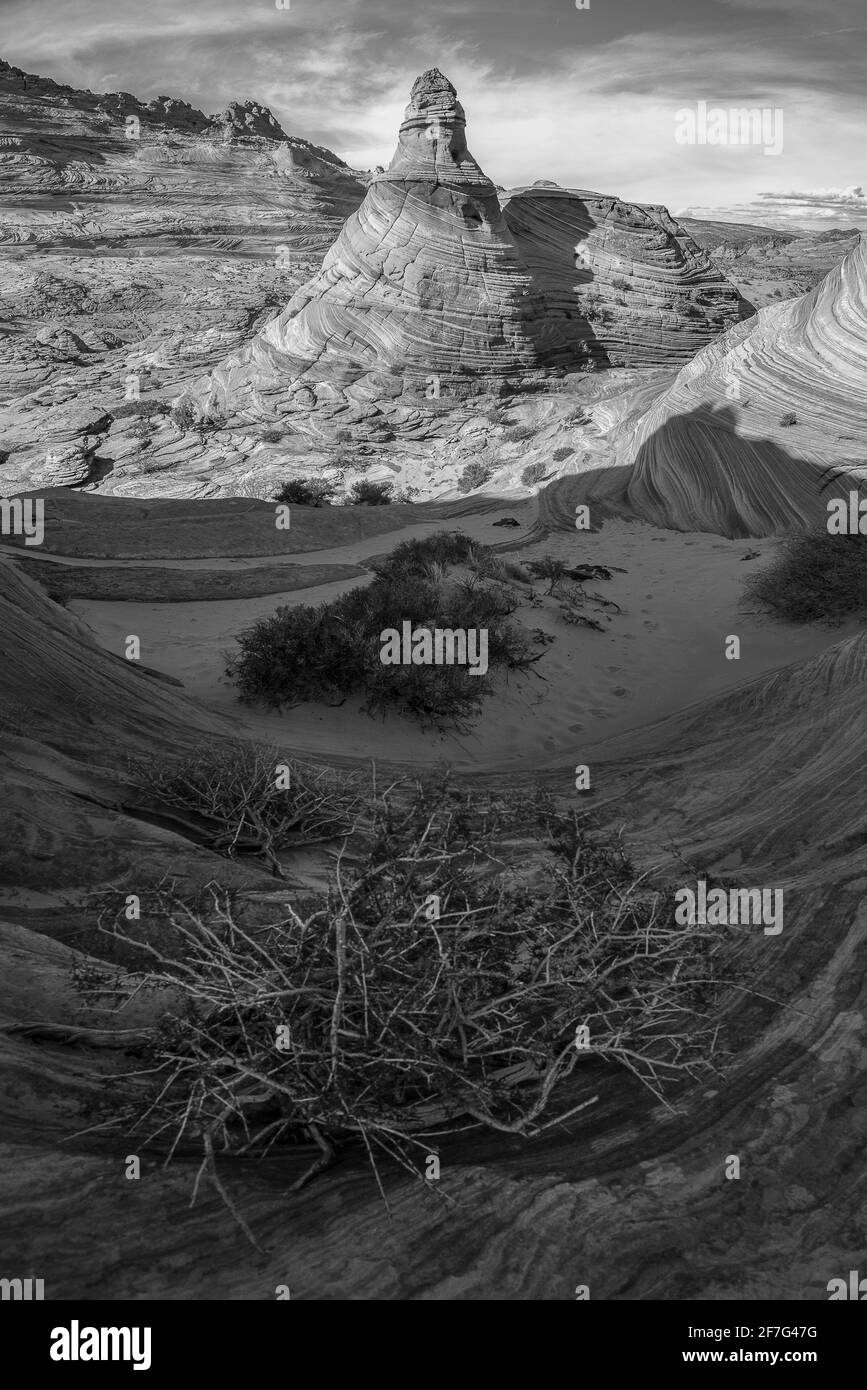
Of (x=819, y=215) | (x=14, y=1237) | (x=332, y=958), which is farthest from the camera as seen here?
(x=819, y=215)

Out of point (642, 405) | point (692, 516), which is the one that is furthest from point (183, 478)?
point (692, 516)

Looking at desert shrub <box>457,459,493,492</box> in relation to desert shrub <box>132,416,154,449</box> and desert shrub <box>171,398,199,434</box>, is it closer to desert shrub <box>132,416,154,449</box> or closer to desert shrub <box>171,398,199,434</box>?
desert shrub <box>171,398,199,434</box>

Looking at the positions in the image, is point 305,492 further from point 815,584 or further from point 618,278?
point 618,278

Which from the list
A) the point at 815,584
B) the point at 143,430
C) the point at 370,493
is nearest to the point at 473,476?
the point at 370,493

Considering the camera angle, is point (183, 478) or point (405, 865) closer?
point (405, 865)

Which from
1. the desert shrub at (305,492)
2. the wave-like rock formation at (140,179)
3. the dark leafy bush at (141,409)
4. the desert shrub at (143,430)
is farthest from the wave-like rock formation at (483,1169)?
the wave-like rock formation at (140,179)

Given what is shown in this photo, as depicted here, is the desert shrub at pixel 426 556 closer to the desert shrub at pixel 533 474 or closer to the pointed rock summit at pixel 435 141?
the desert shrub at pixel 533 474

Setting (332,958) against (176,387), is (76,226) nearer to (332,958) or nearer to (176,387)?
(176,387)
